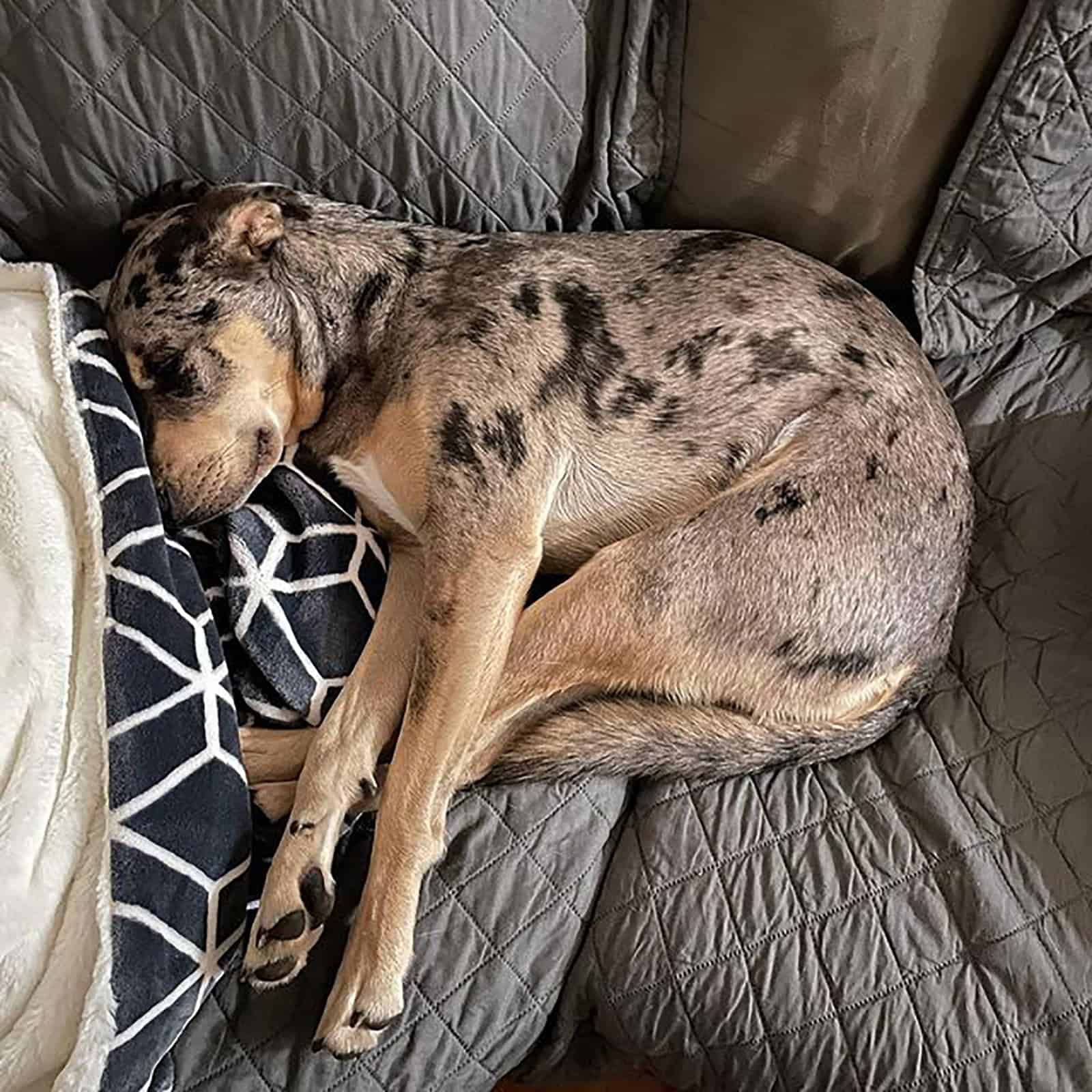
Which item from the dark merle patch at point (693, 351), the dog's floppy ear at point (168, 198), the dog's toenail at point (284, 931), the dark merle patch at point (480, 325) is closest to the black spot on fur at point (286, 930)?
the dog's toenail at point (284, 931)

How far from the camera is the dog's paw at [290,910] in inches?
64.6

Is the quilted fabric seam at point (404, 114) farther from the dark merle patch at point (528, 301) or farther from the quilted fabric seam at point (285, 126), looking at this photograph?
the dark merle patch at point (528, 301)

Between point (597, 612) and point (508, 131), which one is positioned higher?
point (508, 131)

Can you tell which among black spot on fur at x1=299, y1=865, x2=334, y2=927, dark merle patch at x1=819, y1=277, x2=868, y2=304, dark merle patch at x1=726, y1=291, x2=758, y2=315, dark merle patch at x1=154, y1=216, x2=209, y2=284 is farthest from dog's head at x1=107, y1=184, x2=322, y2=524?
dark merle patch at x1=819, y1=277, x2=868, y2=304

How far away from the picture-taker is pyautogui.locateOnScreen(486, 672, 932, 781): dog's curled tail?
180 centimetres

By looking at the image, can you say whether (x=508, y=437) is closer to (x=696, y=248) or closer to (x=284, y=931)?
(x=696, y=248)

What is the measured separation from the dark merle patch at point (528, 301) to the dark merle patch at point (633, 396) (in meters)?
0.17

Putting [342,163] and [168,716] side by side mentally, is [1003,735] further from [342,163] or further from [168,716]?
[342,163]

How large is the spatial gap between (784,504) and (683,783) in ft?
1.37

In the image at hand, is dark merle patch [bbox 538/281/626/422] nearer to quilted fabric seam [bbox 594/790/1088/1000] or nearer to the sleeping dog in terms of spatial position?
the sleeping dog

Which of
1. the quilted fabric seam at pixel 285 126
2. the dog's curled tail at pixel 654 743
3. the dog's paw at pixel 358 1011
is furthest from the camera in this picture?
the quilted fabric seam at pixel 285 126

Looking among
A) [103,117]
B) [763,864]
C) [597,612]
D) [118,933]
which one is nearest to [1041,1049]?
[763,864]

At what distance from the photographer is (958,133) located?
203 centimetres

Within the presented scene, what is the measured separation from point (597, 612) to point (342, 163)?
0.82 meters
